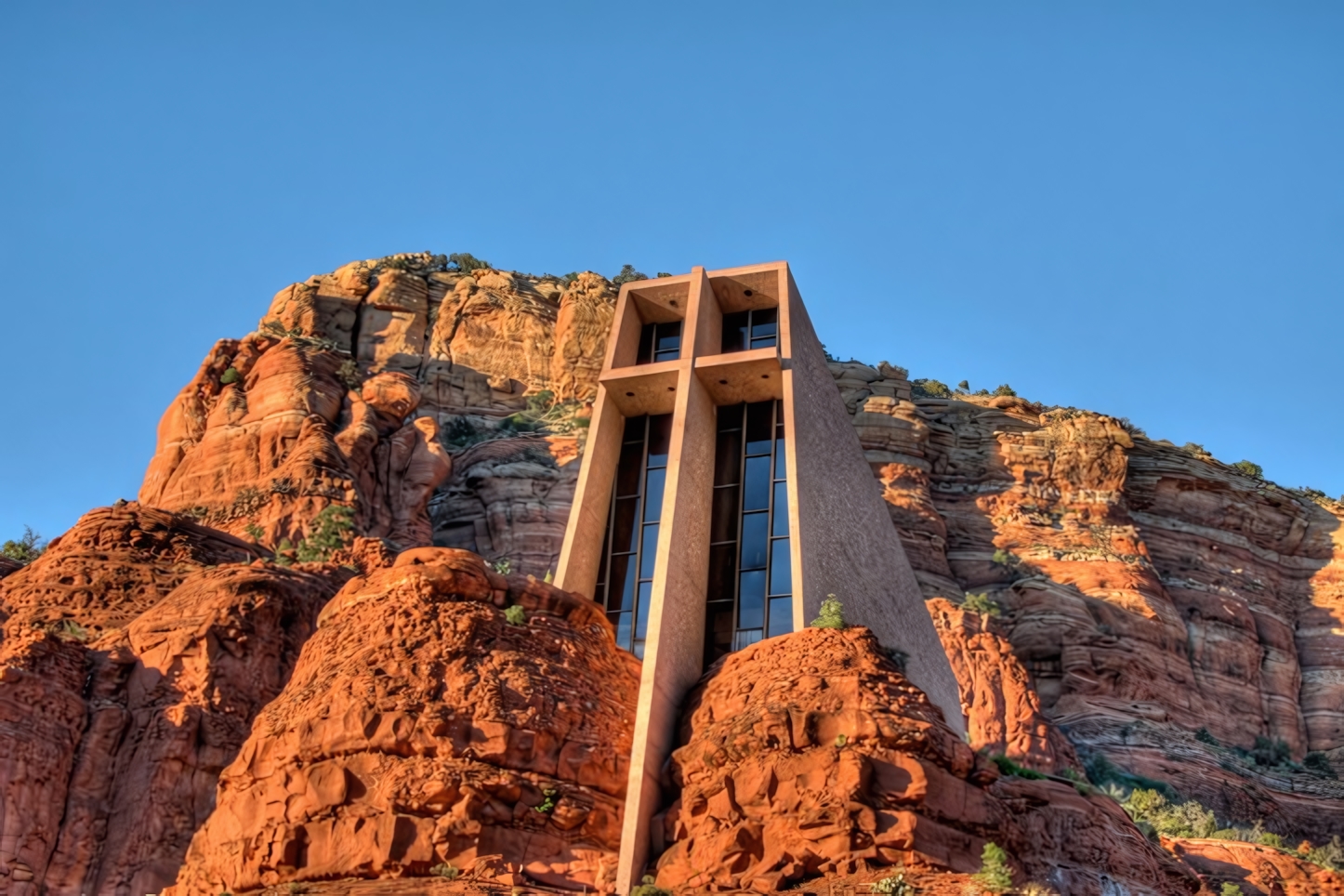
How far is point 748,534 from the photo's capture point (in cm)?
3291

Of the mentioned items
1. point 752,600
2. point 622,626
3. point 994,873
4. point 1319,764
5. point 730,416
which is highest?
point 1319,764

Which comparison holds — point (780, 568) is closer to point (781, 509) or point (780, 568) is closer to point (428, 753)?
point (781, 509)

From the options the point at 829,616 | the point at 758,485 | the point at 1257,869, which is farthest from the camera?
the point at 758,485

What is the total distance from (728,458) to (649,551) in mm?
2279

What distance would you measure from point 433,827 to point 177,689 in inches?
332

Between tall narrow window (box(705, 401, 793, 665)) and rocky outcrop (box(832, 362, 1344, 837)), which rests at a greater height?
rocky outcrop (box(832, 362, 1344, 837))

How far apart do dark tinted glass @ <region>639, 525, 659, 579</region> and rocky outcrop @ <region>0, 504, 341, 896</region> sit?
222 inches

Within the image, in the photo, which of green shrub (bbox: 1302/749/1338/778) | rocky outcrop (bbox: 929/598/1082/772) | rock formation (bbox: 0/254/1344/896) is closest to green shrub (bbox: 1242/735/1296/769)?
rock formation (bbox: 0/254/1344/896)

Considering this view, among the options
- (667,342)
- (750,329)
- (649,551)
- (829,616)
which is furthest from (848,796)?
(667,342)

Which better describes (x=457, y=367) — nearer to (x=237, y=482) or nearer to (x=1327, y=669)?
(x=237, y=482)

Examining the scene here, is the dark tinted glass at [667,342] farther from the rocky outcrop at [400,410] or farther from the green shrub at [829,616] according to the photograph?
the rocky outcrop at [400,410]

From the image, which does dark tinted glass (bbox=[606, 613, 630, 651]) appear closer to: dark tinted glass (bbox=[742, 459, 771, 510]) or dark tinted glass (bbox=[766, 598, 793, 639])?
dark tinted glass (bbox=[766, 598, 793, 639])

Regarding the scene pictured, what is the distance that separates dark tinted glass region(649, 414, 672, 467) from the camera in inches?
1358

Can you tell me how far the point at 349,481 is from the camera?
1687 inches
